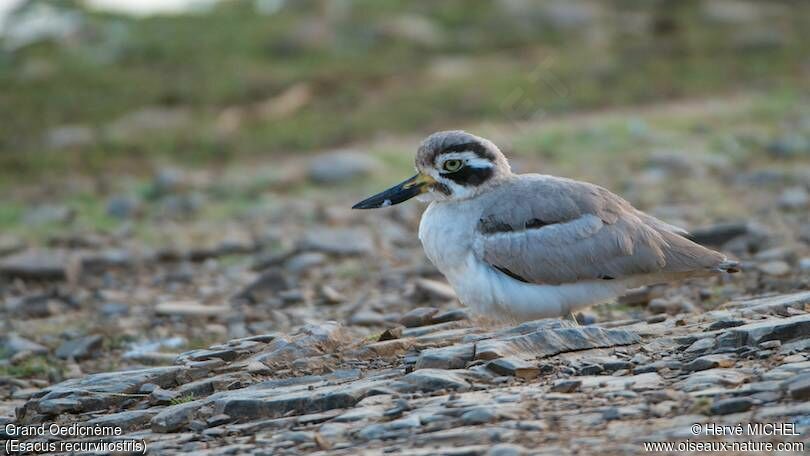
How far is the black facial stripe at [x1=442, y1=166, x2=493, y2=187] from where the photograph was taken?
7.94 m

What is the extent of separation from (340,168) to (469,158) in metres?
6.77

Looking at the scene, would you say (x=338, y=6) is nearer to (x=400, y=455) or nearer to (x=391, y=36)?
(x=391, y=36)

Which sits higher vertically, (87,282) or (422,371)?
(87,282)

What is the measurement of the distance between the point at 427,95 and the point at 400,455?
543 inches

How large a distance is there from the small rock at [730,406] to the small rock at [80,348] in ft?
16.4

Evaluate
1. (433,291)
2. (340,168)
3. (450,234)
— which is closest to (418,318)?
(450,234)

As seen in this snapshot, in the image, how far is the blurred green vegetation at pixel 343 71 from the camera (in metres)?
17.0

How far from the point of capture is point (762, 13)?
23203 mm

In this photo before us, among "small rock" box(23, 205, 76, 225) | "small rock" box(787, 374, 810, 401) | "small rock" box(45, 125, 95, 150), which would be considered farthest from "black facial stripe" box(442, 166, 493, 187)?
"small rock" box(45, 125, 95, 150)

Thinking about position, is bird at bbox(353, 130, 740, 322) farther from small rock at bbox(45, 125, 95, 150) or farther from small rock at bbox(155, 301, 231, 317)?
small rock at bbox(45, 125, 95, 150)

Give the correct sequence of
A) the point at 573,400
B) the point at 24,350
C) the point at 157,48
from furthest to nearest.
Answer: the point at 157,48 < the point at 24,350 < the point at 573,400

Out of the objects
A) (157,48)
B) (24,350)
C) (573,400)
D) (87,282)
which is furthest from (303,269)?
(157,48)

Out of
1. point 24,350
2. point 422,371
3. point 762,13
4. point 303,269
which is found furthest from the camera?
point 762,13

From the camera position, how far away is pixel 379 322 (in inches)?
352
